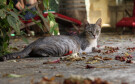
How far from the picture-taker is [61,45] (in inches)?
141

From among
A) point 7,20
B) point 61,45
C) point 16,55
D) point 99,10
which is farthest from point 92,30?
point 99,10

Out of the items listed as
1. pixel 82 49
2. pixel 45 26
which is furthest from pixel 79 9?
pixel 82 49

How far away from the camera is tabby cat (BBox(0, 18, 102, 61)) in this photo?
343cm

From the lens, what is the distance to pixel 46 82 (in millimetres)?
1641

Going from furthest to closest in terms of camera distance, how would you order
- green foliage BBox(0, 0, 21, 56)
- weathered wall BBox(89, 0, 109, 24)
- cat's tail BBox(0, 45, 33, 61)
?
weathered wall BBox(89, 0, 109, 24) < cat's tail BBox(0, 45, 33, 61) < green foliage BBox(0, 0, 21, 56)

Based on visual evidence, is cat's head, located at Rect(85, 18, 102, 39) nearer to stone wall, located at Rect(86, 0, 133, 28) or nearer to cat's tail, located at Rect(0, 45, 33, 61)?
cat's tail, located at Rect(0, 45, 33, 61)

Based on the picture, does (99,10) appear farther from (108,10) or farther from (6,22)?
(6,22)

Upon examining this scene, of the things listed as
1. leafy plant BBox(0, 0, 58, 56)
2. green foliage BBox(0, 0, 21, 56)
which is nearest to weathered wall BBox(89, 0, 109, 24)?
leafy plant BBox(0, 0, 58, 56)

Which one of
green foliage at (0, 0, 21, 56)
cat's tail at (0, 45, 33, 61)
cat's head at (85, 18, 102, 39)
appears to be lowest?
cat's tail at (0, 45, 33, 61)

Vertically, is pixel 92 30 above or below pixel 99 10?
below

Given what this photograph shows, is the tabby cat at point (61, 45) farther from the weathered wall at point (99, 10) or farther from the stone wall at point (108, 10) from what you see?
the weathered wall at point (99, 10)

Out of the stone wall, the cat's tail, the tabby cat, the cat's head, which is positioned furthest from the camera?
the stone wall

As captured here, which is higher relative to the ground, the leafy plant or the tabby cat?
the leafy plant

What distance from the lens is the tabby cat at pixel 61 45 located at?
11.3 ft
